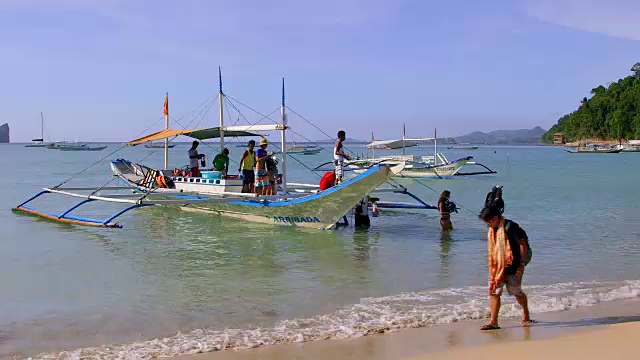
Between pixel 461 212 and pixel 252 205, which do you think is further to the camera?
pixel 461 212

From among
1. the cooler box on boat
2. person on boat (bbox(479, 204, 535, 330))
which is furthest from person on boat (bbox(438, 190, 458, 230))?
person on boat (bbox(479, 204, 535, 330))

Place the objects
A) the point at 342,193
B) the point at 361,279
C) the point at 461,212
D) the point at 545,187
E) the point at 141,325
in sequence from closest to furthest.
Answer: the point at 141,325 < the point at 361,279 < the point at 342,193 < the point at 461,212 < the point at 545,187

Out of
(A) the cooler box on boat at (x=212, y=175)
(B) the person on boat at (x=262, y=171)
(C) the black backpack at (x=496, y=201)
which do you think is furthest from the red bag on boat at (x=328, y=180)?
(C) the black backpack at (x=496, y=201)

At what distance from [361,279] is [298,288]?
1.10 m

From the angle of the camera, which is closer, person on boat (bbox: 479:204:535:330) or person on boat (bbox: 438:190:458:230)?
person on boat (bbox: 479:204:535:330)

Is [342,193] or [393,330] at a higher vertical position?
[342,193]

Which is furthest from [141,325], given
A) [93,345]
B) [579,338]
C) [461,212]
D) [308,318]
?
[461,212]

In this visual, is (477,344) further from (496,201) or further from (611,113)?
(611,113)

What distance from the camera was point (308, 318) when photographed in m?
7.15

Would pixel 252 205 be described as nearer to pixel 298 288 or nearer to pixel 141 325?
pixel 298 288

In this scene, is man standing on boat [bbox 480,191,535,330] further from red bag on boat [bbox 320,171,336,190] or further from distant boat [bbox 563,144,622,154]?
distant boat [bbox 563,144,622,154]

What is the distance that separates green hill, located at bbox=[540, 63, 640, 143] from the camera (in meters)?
108

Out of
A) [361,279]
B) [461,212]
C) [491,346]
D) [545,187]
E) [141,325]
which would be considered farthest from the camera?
[545,187]

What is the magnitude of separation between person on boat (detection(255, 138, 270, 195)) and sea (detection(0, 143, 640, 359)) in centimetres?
91
